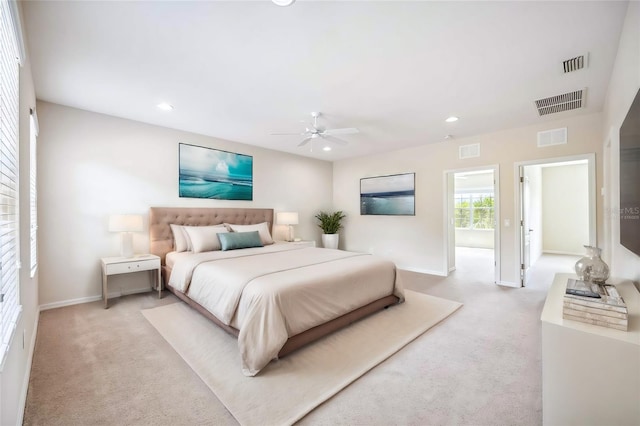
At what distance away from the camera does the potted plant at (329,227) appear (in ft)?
21.8

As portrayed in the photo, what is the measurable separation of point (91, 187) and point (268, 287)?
10.5 feet

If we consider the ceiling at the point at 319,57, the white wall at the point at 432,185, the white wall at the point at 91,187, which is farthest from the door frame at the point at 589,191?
the white wall at the point at 91,187

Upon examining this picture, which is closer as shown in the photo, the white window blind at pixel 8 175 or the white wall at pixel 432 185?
the white window blind at pixel 8 175

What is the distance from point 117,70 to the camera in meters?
2.62

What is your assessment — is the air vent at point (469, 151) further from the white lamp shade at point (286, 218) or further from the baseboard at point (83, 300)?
the baseboard at point (83, 300)

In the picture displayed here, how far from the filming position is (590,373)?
1.24m

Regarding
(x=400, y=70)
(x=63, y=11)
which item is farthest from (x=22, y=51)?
(x=400, y=70)

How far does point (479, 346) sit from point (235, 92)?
3.65m

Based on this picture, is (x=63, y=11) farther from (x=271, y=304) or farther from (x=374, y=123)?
(x=374, y=123)

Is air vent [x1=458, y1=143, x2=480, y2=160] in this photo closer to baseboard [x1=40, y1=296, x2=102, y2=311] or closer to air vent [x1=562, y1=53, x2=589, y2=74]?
air vent [x1=562, y1=53, x2=589, y2=74]

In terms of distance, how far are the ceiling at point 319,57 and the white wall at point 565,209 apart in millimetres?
4973

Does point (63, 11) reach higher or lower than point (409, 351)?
higher

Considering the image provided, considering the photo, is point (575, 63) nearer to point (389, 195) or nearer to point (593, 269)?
point (593, 269)

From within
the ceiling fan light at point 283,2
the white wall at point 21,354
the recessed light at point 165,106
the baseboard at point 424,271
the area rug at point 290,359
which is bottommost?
the area rug at point 290,359
